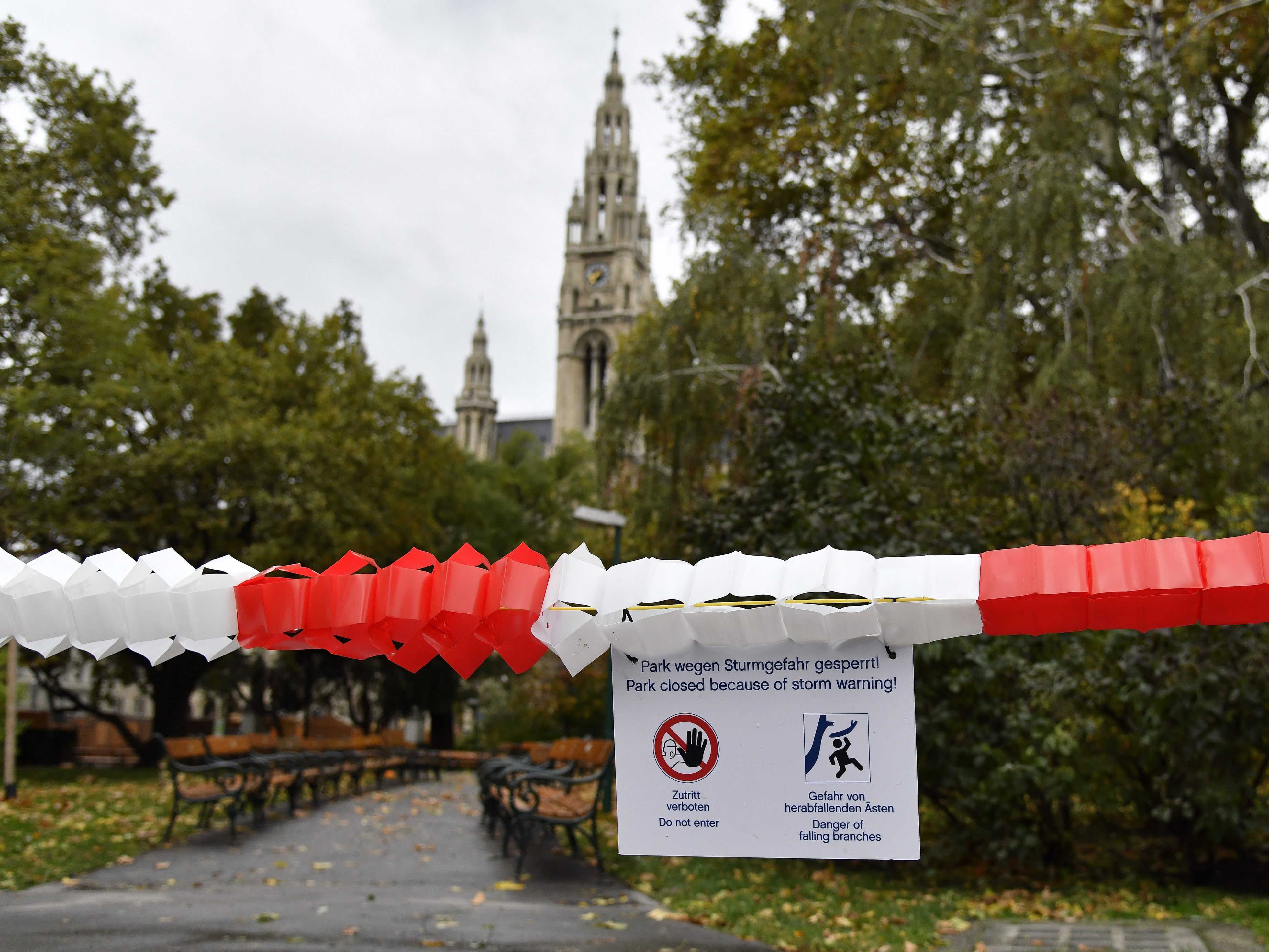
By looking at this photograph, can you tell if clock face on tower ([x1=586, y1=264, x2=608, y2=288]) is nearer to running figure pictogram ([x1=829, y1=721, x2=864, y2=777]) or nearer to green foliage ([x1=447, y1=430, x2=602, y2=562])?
green foliage ([x1=447, y1=430, x2=602, y2=562])

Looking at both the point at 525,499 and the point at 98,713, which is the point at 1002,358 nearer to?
the point at 98,713

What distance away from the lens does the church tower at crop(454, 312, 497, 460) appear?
335ft

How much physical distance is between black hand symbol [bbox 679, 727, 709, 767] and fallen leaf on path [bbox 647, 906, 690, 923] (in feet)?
12.0

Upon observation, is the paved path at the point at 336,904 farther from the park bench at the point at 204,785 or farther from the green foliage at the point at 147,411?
the green foliage at the point at 147,411

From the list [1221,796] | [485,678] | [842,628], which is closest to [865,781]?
[842,628]

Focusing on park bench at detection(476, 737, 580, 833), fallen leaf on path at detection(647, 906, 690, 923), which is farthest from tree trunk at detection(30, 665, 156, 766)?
fallen leaf on path at detection(647, 906, 690, 923)

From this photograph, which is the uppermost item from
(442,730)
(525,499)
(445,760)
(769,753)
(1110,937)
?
(525,499)

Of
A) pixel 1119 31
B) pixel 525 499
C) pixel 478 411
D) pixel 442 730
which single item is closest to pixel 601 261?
Result: pixel 478 411

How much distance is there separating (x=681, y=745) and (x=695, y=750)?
0.05 m

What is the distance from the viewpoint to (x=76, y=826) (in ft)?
34.9

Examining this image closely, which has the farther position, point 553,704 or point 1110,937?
point 553,704

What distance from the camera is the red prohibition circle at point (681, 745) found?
3.89 meters

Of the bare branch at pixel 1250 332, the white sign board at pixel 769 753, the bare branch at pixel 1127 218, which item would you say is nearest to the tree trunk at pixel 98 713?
the bare branch at pixel 1127 218

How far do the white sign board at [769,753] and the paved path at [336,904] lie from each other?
105 inches
